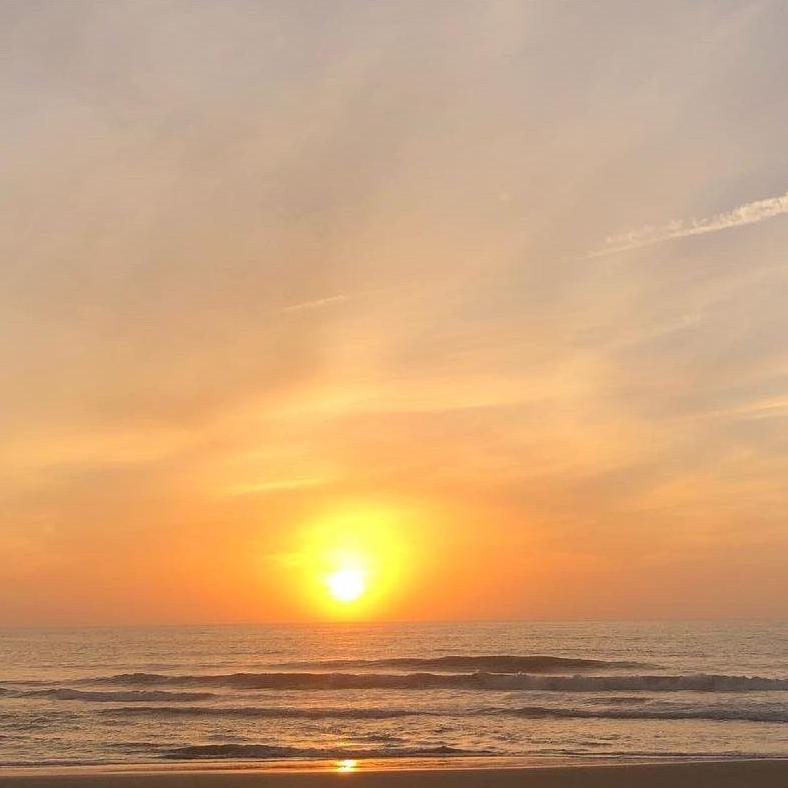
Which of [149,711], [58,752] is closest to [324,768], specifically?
[58,752]

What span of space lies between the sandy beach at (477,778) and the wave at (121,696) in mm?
16483

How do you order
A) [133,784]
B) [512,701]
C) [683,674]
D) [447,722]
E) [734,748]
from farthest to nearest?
[683,674] < [512,701] < [447,722] < [734,748] < [133,784]

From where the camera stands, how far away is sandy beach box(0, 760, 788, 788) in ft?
44.6

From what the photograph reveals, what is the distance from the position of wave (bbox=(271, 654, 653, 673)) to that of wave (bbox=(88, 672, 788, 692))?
3434mm

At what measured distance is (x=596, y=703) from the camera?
28.5m

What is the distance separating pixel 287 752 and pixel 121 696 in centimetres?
1624

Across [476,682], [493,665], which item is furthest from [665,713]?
[493,665]

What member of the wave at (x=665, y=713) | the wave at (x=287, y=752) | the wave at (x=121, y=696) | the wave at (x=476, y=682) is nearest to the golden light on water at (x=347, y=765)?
the wave at (x=287, y=752)

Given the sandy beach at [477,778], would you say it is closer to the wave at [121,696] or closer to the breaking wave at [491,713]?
the breaking wave at [491,713]

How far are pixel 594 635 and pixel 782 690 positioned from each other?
37781 mm

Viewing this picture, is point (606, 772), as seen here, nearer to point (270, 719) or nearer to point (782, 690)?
point (270, 719)

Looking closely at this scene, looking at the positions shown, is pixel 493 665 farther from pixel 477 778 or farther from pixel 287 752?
pixel 477 778

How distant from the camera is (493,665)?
40.8 m

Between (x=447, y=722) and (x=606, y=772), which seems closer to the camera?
(x=606, y=772)
